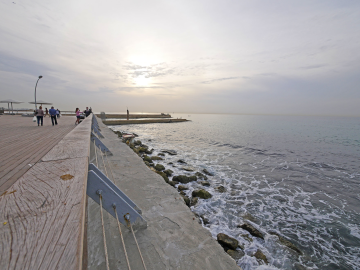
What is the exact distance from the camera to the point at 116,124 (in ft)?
129

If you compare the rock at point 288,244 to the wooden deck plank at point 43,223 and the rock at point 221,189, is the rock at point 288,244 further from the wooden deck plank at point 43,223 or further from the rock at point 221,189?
the wooden deck plank at point 43,223

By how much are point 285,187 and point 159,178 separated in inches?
271

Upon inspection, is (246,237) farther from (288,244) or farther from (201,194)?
(201,194)

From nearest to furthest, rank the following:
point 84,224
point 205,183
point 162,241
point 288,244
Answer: point 84,224 < point 162,241 < point 288,244 < point 205,183

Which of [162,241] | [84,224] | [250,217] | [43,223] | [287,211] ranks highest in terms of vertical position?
[43,223]

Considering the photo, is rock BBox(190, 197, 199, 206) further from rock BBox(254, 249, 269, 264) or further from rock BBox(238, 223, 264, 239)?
rock BBox(254, 249, 269, 264)

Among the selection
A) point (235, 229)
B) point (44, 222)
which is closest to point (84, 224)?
point (44, 222)

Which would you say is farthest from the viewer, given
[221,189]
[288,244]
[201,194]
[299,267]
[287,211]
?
[221,189]

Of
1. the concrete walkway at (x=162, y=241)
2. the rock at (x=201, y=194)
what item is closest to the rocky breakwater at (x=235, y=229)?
the rock at (x=201, y=194)

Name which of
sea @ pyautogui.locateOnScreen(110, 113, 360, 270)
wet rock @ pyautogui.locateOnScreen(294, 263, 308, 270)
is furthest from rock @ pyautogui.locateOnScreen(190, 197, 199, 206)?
wet rock @ pyautogui.locateOnScreen(294, 263, 308, 270)

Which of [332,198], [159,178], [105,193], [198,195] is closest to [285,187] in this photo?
[332,198]

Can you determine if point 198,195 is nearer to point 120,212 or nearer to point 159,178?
point 159,178

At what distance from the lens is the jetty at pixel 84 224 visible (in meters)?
0.75

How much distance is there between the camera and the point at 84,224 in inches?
44.7
